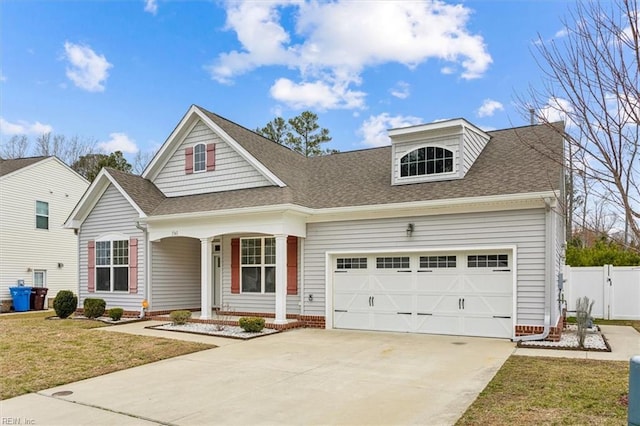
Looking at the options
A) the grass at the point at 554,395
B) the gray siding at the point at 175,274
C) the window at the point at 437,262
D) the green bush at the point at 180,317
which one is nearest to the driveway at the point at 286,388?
the grass at the point at 554,395

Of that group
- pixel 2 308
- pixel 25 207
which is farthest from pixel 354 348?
pixel 25 207

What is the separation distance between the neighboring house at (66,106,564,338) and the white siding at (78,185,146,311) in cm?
6

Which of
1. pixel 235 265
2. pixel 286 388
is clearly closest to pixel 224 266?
pixel 235 265

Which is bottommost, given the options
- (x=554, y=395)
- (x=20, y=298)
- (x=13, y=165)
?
(x=20, y=298)

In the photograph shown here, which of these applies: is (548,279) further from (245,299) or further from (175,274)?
(175,274)

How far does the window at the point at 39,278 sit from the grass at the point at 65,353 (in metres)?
10.2

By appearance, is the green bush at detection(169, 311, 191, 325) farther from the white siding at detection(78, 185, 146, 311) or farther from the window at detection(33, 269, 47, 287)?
the window at detection(33, 269, 47, 287)

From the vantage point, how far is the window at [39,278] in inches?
884

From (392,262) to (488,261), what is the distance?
8.12ft

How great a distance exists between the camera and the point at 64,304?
15.4 metres

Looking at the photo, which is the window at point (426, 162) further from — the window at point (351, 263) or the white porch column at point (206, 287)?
the white porch column at point (206, 287)

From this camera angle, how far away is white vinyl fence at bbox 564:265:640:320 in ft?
51.7

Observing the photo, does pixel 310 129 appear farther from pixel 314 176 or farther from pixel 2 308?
pixel 2 308

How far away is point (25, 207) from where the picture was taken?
21.9 m
